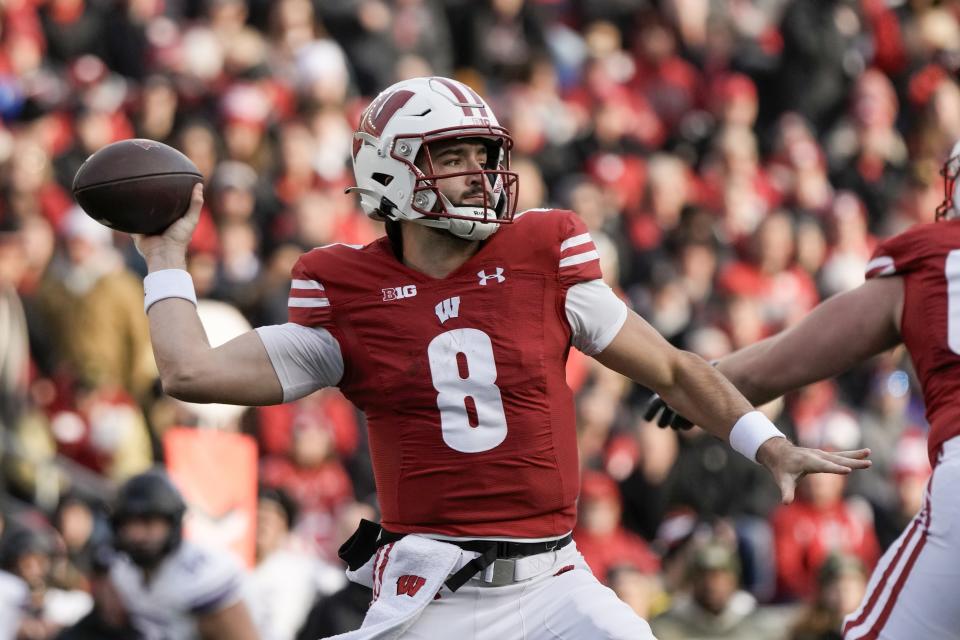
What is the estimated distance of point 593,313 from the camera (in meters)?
4.45

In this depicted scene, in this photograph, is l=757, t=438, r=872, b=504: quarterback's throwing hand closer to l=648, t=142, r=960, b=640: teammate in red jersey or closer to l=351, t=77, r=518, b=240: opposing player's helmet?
l=648, t=142, r=960, b=640: teammate in red jersey

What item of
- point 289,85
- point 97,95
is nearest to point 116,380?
point 97,95

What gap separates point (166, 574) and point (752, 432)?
214 centimetres

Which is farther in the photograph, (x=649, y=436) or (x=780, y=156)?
(x=780, y=156)

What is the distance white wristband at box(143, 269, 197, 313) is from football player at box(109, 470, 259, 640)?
134cm

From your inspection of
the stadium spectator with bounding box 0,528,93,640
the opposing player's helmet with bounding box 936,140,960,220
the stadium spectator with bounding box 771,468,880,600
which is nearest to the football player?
the stadium spectator with bounding box 0,528,93,640

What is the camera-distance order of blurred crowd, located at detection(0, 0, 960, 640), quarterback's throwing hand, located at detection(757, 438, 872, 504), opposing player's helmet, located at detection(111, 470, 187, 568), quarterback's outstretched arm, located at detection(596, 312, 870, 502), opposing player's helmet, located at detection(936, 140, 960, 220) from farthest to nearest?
blurred crowd, located at detection(0, 0, 960, 640), opposing player's helmet, located at detection(111, 470, 187, 568), opposing player's helmet, located at detection(936, 140, 960, 220), quarterback's outstretched arm, located at detection(596, 312, 870, 502), quarterback's throwing hand, located at detection(757, 438, 872, 504)

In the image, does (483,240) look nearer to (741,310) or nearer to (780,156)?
(741,310)

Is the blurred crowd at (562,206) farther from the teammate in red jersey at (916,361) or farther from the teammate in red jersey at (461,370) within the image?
the teammate in red jersey at (916,361)


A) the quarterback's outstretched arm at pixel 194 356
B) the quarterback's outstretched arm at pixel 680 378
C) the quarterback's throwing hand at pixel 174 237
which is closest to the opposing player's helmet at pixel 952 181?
the quarterback's outstretched arm at pixel 680 378

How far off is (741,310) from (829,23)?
385 centimetres

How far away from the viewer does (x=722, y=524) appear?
8484 millimetres

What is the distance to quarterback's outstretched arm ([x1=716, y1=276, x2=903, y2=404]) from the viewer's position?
4.83m

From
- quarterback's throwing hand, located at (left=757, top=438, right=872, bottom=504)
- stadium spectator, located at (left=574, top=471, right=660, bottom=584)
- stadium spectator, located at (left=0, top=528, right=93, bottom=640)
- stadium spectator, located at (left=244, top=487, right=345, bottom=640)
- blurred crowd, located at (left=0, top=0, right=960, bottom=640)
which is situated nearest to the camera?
quarterback's throwing hand, located at (left=757, top=438, right=872, bottom=504)
